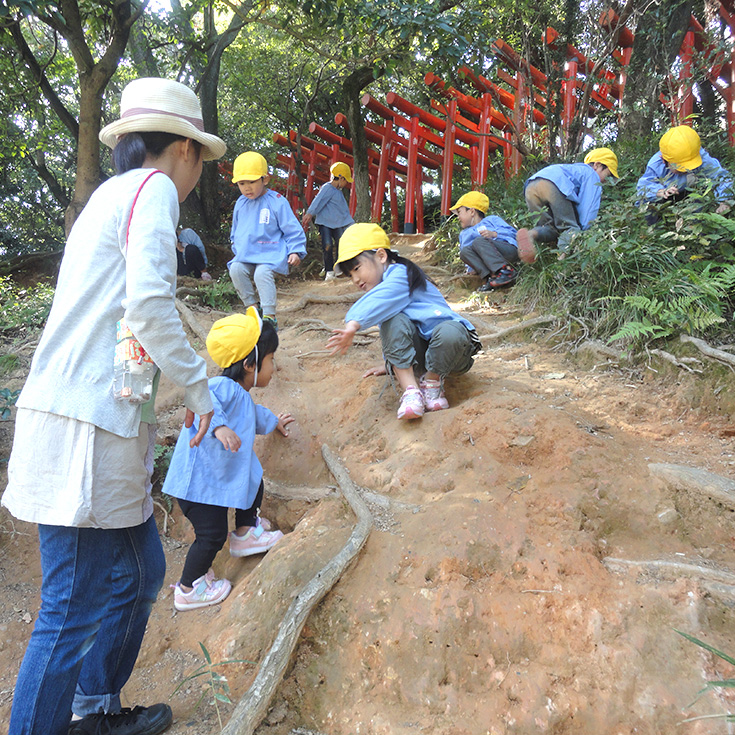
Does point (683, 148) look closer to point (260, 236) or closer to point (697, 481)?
point (697, 481)

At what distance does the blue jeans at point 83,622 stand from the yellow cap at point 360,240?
1934 millimetres

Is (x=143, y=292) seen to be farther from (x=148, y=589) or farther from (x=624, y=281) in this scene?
(x=624, y=281)

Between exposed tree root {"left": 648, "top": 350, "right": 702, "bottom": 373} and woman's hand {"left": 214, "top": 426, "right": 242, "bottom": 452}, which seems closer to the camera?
woman's hand {"left": 214, "top": 426, "right": 242, "bottom": 452}

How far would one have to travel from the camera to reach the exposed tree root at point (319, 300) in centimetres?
588

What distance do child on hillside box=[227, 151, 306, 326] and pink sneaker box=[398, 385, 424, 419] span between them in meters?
1.96

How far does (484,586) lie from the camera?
6.31ft

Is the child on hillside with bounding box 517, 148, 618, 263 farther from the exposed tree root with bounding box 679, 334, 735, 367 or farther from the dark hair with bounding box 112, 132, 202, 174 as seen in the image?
the dark hair with bounding box 112, 132, 202, 174

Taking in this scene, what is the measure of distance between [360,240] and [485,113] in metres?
7.12

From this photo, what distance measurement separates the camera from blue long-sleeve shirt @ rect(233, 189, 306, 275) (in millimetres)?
4594

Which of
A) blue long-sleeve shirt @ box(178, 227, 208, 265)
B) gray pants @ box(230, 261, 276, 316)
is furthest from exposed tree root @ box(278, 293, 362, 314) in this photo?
blue long-sleeve shirt @ box(178, 227, 208, 265)

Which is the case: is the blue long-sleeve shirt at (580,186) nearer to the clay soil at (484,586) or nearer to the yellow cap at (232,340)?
the clay soil at (484,586)

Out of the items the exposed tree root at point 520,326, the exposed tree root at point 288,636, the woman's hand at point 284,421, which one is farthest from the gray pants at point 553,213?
the exposed tree root at point 288,636

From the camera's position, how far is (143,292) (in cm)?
139

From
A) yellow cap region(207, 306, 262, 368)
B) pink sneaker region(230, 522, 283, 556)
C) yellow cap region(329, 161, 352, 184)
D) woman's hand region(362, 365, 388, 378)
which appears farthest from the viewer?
yellow cap region(329, 161, 352, 184)
